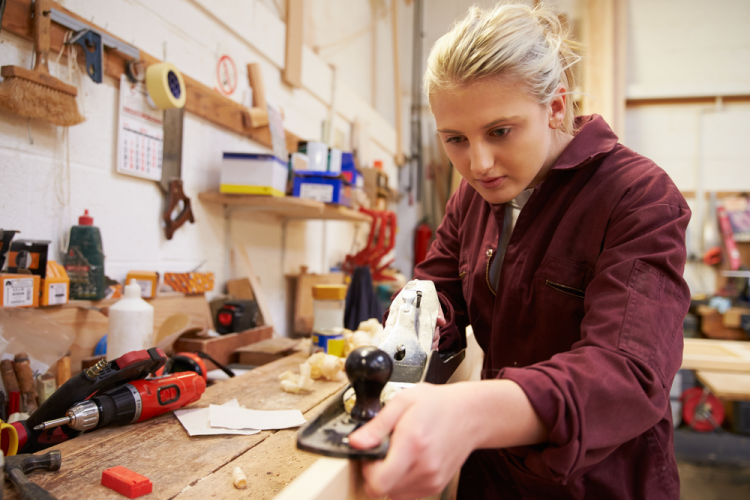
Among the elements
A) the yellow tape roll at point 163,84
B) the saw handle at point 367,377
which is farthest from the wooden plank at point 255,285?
the saw handle at point 367,377

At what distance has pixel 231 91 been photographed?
83.3 inches

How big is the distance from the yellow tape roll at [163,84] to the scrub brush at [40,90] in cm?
34

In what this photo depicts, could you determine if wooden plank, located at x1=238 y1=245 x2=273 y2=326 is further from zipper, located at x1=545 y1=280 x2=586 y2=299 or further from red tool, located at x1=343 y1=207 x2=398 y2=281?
zipper, located at x1=545 y1=280 x2=586 y2=299

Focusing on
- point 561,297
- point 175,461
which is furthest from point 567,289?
point 175,461

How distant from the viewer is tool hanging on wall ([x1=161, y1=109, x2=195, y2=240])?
1708 millimetres

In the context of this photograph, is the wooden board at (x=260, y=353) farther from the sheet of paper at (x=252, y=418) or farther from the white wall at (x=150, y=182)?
the sheet of paper at (x=252, y=418)

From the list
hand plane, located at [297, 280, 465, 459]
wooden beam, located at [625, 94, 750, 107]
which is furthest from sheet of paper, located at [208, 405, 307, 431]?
wooden beam, located at [625, 94, 750, 107]

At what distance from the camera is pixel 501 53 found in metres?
0.78

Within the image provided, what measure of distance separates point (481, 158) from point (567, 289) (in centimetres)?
30

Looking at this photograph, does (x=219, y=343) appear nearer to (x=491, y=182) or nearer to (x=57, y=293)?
(x=57, y=293)

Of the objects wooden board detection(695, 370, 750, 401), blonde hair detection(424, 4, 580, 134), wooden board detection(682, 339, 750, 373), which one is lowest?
wooden board detection(695, 370, 750, 401)

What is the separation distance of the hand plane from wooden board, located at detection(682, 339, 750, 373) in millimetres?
2006

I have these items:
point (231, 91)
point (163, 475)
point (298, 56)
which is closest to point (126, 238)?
point (231, 91)

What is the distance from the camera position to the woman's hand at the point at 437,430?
1.50 ft
